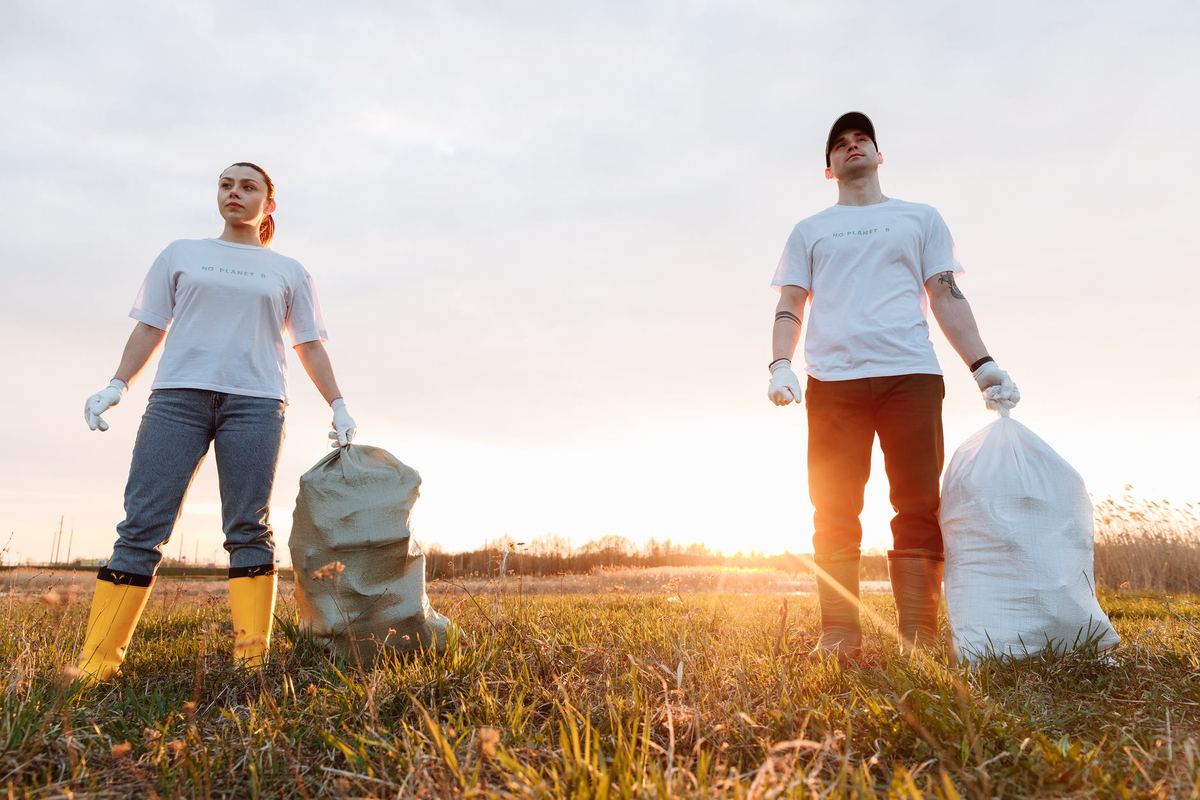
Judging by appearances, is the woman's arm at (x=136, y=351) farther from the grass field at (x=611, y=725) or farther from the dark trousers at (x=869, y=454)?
the dark trousers at (x=869, y=454)

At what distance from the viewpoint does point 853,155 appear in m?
3.15

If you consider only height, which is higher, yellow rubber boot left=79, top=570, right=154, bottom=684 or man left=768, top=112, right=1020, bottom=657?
man left=768, top=112, right=1020, bottom=657

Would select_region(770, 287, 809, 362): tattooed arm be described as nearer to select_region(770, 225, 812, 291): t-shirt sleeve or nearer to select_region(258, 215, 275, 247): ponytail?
select_region(770, 225, 812, 291): t-shirt sleeve

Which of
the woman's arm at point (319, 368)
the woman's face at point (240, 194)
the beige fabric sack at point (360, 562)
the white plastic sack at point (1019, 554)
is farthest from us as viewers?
the woman's arm at point (319, 368)

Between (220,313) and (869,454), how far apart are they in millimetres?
2713

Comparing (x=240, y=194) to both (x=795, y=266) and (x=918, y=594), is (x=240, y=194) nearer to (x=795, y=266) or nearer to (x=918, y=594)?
(x=795, y=266)

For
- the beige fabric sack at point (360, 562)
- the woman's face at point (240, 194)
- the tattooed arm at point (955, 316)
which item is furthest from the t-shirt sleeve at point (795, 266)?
the woman's face at point (240, 194)

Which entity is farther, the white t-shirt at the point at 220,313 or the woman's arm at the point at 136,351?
the woman's arm at the point at 136,351

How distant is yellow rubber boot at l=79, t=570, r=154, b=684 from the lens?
8.73ft

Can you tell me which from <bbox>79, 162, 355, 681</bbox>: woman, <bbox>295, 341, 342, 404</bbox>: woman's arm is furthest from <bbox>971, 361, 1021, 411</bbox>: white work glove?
<bbox>295, 341, 342, 404</bbox>: woman's arm

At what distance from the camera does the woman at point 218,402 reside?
111 inches

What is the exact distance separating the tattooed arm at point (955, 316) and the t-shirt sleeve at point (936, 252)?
0.09 feet

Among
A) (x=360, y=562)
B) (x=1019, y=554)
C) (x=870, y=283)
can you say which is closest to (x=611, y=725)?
(x=360, y=562)

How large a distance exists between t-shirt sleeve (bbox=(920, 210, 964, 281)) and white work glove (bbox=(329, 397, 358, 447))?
251 cm
